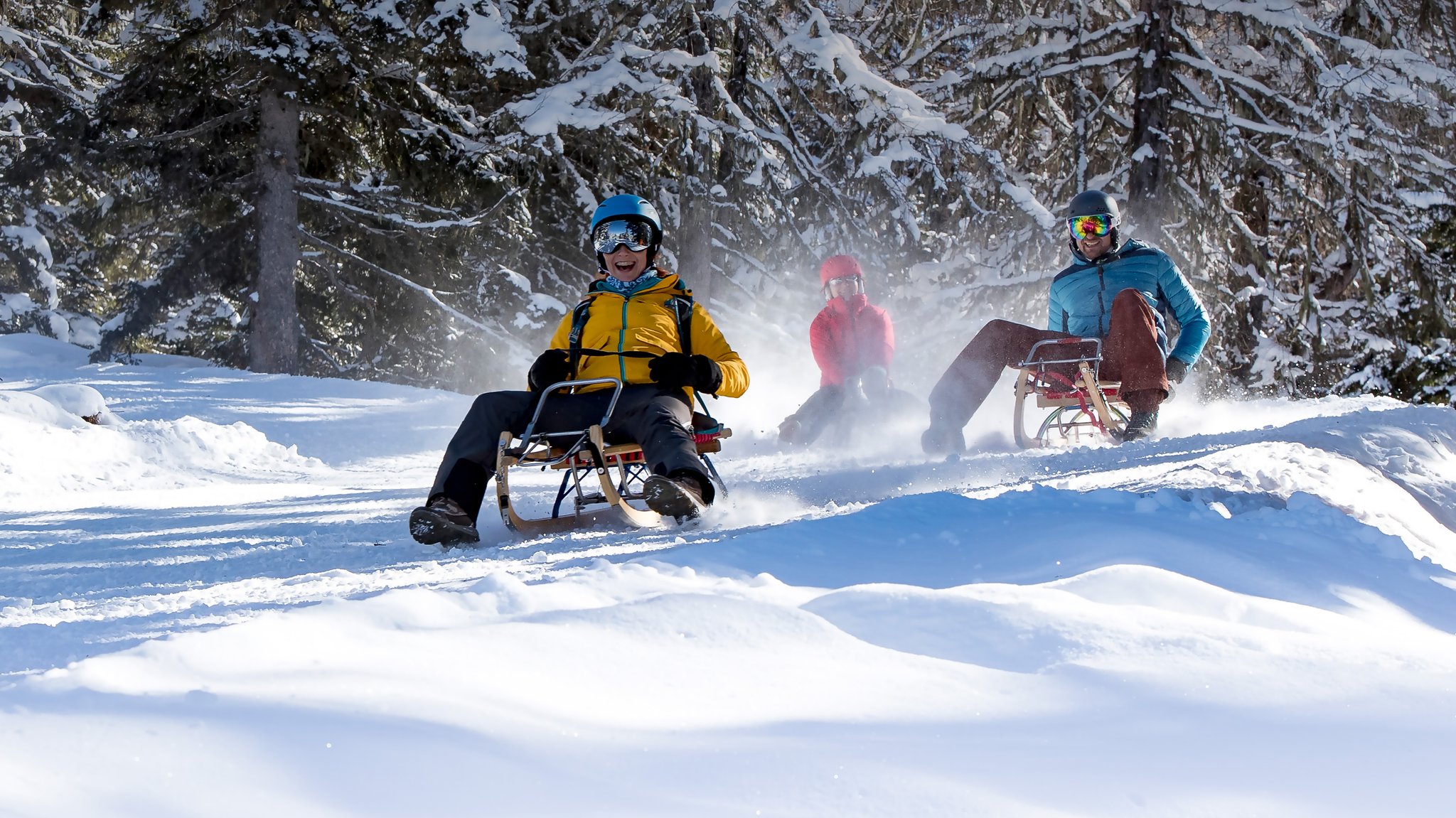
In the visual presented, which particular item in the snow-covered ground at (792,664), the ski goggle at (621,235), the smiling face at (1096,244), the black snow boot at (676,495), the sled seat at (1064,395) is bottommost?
the snow-covered ground at (792,664)

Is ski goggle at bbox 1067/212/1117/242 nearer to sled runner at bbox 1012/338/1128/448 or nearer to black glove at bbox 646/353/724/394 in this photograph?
sled runner at bbox 1012/338/1128/448

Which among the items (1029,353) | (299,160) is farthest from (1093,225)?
(299,160)

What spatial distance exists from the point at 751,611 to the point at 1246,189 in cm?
1649

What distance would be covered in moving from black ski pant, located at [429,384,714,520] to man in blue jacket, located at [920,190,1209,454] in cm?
271

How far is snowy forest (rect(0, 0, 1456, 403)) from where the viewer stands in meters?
14.0

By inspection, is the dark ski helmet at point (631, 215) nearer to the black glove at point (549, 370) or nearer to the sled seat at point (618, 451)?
the black glove at point (549, 370)

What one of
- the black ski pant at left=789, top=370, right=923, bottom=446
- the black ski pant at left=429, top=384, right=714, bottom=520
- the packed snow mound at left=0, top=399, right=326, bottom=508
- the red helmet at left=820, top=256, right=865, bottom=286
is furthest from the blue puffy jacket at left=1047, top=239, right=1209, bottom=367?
the packed snow mound at left=0, top=399, right=326, bottom=508

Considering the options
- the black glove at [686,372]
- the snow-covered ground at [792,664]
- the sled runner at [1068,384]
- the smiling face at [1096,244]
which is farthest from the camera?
the smiling face at [1096,244]

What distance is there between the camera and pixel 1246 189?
55.4ft

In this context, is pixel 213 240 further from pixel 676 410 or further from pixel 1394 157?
pixel 1394 157

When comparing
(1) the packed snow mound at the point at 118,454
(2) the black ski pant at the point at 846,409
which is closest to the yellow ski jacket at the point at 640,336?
(1) the packed snow mound at the point at 118,454

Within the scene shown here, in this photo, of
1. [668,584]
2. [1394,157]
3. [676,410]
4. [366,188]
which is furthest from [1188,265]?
[668,584]

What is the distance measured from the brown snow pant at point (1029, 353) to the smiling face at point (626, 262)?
2.43 metres

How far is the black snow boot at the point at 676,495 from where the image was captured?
4379mm
